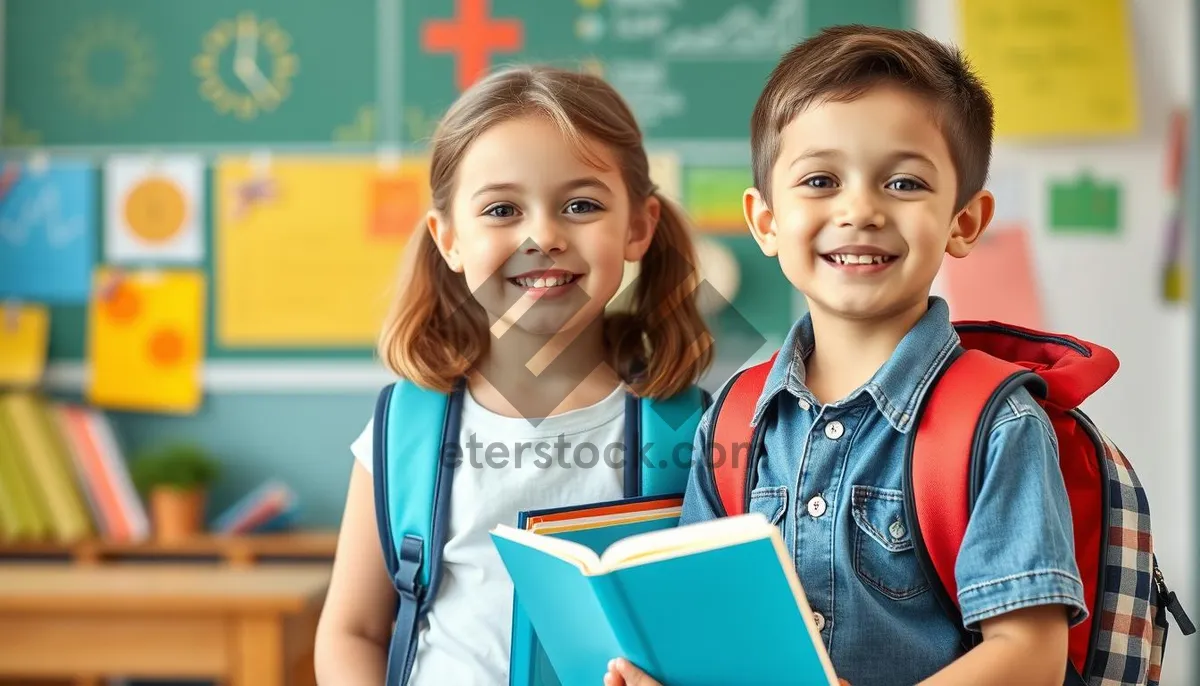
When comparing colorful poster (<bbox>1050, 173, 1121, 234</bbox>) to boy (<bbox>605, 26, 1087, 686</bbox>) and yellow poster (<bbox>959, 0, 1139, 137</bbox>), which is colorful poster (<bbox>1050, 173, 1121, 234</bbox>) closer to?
yellow poster (<bbox>959, 0, 1139, 137</bbox>)

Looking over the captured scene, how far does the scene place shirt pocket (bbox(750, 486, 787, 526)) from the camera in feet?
3.15

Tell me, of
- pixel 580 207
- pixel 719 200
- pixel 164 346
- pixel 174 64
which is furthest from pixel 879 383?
pixel 174 64

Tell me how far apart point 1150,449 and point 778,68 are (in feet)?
6.69

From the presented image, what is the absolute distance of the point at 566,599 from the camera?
85 cm

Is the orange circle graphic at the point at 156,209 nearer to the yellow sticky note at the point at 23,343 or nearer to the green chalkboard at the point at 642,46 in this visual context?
the yellow sticky note at the point at 23,343

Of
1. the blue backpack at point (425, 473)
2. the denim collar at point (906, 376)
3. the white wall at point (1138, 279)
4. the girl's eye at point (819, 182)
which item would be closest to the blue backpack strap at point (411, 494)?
the blue backpack at point (425, 473)

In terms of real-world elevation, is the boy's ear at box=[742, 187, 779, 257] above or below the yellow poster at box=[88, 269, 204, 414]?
above

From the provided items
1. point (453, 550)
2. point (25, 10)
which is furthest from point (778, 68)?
point (25, 10)

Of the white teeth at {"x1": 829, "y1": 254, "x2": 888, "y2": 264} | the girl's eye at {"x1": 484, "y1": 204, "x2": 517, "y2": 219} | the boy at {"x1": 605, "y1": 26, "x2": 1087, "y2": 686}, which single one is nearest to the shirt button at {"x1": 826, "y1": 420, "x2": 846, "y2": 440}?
the boy at {"x1": 605, "y1": 26, "x2": 1087, "y2": 686}

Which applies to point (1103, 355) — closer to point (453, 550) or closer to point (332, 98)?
point (453, 550)

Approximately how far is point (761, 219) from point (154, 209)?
6.75 feet

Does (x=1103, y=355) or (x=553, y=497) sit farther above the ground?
(x=1103, y=355)

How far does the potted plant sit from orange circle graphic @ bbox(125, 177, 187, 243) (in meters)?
0.52

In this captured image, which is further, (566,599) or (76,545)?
(76,545)
